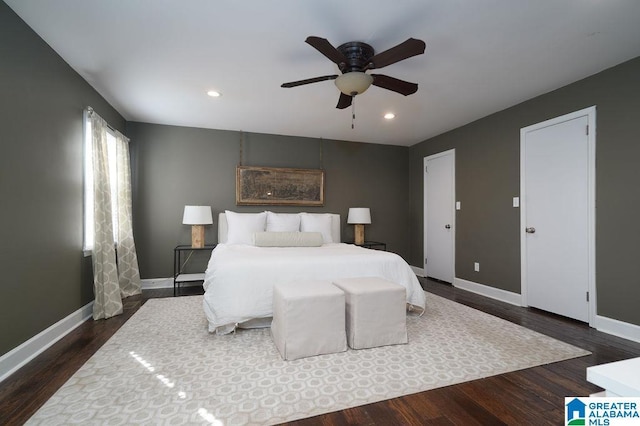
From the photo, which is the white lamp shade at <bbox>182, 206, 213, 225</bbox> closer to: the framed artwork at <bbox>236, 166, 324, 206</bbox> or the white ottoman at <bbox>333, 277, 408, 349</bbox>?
the framed artwork at <bbox>236, 166, 324, 206</bbox>

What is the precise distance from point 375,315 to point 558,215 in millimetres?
2472

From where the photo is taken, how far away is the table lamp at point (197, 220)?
4.14m

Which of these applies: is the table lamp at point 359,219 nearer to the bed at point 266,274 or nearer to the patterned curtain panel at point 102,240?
the bed at point 266,274

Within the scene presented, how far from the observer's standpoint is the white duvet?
259 centimetres

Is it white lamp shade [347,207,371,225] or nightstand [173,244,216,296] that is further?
white lamp shade [347,207,371,225]

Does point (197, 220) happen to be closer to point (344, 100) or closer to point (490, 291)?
point (344, 100)

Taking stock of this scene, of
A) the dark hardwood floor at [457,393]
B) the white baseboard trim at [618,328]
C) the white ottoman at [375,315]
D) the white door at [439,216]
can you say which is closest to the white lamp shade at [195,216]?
the dark hardwood floor at [457,393]

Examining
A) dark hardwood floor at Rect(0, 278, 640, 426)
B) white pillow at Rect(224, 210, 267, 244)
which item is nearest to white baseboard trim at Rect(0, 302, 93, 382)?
dark hardwood floor at Rect(0, 278, 640, 426)

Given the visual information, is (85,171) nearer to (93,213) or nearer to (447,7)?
(93,213)

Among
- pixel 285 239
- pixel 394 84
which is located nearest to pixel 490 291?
pixel 285 239

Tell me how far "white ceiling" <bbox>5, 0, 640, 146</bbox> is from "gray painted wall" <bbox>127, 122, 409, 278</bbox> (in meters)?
0.82

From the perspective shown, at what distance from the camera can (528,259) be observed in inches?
139

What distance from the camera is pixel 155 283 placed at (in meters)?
4.41

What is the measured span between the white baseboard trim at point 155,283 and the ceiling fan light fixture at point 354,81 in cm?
383
